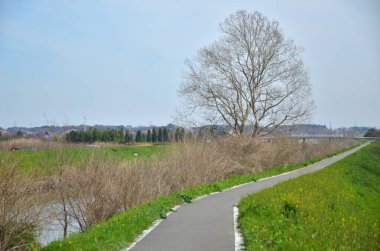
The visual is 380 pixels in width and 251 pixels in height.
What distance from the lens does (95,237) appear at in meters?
10.1

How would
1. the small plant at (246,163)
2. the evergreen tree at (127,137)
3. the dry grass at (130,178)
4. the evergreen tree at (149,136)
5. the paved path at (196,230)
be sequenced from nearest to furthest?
the paved path at (196,230) < the dry grass at (130,178) < the small plant at (246,163) < the evergreen tree at (127,137) < the evergreen tree at (149,136)

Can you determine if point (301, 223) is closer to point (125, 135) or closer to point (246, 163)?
point (246, 163)

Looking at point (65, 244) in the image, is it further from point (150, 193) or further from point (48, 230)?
point (150, 193)

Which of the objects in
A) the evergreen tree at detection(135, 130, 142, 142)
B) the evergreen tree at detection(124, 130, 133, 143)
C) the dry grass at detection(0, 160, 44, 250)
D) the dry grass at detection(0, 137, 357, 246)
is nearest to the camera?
the dry grass at detection(0, 160, 44, 250)

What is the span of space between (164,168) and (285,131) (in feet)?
78.9

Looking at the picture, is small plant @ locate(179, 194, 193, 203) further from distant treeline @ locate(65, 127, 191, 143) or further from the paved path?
distant treeline @ locate(65, 127, 191, 143)

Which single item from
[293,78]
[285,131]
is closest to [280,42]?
[293,78]

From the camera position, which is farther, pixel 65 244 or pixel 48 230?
pixel 48 230

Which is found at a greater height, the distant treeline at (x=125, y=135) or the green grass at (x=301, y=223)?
the distant treeline at (x=125, y=135)

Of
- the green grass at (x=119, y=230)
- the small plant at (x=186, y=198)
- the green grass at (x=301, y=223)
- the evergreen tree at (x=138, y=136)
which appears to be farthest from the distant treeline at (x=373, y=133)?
the green grass at (x=119, y=230)

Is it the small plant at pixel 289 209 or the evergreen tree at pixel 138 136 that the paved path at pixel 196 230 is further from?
the evergreen tree at pixel 138 136

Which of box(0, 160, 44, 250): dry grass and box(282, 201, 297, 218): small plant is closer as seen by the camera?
box(0, 160, 44, 250): dry grass

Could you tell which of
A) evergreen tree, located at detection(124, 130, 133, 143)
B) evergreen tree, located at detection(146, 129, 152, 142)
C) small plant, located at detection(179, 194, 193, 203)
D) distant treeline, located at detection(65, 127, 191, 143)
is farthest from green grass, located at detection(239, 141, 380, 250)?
evergreen tree, located at detection(146, 129, 152, 142)

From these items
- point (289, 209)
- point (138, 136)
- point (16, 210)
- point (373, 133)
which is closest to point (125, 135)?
point (138, 136)
